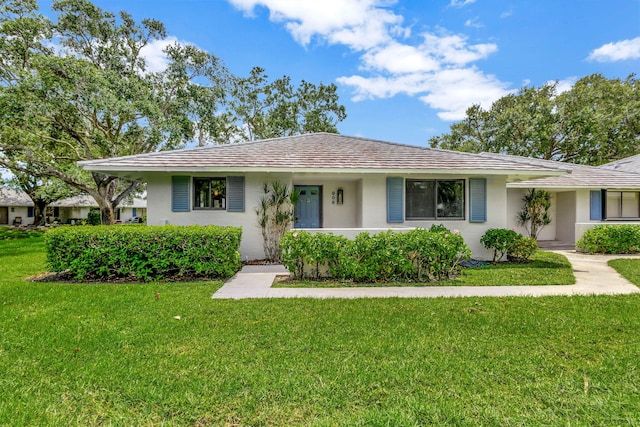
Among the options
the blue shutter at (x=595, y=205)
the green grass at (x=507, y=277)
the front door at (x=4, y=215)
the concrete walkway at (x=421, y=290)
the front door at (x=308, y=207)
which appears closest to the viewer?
the concrete walkway at (x=421, y=290)

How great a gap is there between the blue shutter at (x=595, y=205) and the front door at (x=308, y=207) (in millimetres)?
11745

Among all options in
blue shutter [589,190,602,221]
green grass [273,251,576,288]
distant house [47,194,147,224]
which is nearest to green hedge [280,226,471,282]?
green grass [273,251,576,288]

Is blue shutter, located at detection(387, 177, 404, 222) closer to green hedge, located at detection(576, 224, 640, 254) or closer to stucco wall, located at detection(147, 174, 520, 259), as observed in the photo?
stucco wall, located at detection(147, 174, 520, 259)

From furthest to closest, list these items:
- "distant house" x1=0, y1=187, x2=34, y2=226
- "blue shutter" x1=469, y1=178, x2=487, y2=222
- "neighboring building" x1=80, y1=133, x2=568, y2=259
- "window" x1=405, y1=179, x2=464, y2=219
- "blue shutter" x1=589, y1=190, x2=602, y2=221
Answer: "distant house" x1=0, y1=187, x2=34, y2=226, "blue shutter" x1=589, y1=190, x2=602, y2=221, "window" x1=405, y1=179, x2=464, y2=219, "blue shutter" x1=469, y1=178, x2=487, y2=222, "neighboring building" x1=80, y1=133, x2=568, y2=259

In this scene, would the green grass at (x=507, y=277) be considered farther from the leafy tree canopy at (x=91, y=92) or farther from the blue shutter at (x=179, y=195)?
the leafy tree canopy at (x=91, y=92)

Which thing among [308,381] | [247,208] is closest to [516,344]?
[308,381]

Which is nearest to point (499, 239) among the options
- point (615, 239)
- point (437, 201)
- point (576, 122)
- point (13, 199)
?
point (437, 201)

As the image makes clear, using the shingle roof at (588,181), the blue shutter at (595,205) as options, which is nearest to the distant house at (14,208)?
the shingle roof at (588,181)

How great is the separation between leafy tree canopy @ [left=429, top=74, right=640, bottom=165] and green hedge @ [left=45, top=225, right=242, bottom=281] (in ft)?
84.2

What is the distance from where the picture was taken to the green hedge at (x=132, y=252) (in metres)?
7.08

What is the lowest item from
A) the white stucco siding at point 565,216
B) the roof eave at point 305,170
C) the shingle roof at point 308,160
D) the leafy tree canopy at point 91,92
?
the white stucco siding at point 565,216

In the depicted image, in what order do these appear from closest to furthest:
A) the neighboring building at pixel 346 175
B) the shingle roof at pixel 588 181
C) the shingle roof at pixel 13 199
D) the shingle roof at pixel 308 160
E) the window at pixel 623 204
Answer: the shingle roof at pixel 308 160 → the neighboring building at pixel 346 175 → the shingle roof at pixel 588 181 → the window at pixel 623 204 → the shingle roof at pixel 13 199

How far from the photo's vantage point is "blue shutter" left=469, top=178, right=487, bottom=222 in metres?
9.96

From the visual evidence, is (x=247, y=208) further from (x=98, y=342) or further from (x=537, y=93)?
(x=537, y=93)
